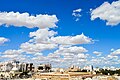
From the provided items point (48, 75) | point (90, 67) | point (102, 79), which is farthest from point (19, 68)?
point (102, 79)

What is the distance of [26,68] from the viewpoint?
18725 cm

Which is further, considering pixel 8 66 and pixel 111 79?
pixel 8 66

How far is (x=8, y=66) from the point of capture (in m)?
196

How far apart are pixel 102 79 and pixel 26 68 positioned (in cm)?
10623

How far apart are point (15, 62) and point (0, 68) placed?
9.65 m

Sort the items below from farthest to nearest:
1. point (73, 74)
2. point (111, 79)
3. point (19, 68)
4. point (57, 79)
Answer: point (19, 68)
point (73, 74)
point (57, 79)
point (111, 79)

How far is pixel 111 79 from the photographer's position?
84.3 m

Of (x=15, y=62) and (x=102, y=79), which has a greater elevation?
(x=15, y=62)

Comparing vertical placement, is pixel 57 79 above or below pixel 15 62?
below

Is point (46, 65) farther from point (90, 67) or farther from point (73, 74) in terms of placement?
point (73, 74)

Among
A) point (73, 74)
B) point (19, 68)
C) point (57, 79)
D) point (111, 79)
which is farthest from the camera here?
point (19, 68)

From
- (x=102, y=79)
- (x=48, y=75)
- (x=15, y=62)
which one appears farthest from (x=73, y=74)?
(x=15, y=62)

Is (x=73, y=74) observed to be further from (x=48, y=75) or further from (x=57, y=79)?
(x=57, y=79)

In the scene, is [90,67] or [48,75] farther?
[90,67]
